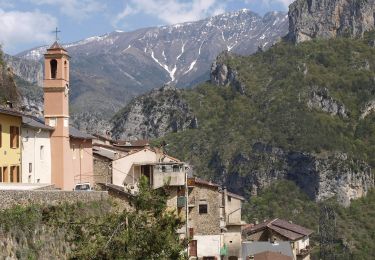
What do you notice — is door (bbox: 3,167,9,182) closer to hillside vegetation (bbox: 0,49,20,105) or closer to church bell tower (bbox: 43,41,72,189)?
church bell tower (bbox: 43,41,72,189)

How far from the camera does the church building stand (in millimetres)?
47969

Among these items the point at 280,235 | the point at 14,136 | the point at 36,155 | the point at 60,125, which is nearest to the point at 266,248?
the point at 280,235

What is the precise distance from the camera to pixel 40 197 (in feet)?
104

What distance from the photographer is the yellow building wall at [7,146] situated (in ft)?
135

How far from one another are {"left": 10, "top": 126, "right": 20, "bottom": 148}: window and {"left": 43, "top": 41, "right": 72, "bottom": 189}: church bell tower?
4.23 metres

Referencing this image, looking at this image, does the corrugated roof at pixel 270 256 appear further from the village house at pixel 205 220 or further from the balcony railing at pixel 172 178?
the balcony railing at pixel 172 178

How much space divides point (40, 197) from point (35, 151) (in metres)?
14.9

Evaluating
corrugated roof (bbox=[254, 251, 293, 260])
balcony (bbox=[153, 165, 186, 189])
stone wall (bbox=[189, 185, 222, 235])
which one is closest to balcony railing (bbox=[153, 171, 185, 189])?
balcony (bbox=[153, 165, 186, 189])

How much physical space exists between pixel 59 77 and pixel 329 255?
91.8 meters

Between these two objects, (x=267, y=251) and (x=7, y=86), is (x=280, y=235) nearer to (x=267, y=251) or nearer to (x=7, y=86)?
(x=267, y=251)

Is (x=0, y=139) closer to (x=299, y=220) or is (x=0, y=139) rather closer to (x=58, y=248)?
(x=58, y=248)

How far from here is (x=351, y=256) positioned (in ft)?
471

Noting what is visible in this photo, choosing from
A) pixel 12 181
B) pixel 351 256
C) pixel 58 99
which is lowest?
pixel 351 256

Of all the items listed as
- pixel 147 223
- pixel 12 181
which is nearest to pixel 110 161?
pixel 12 181
